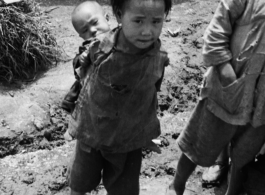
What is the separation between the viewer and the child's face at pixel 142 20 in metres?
2.13

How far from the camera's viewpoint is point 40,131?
3.92m

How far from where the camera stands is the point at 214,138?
285 centimetres

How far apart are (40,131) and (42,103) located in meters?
0.33

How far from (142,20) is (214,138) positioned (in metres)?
1.04

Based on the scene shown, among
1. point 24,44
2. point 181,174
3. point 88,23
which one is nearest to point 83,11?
point 88,23

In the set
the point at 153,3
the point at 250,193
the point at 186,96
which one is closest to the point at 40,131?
the point at 186,96

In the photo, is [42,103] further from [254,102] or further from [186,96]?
[254,102]

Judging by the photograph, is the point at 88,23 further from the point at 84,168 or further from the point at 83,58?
the point at 84,168

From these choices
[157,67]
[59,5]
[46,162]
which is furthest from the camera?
[59,5]

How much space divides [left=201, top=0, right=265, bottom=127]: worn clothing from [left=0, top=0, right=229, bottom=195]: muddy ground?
0.99 metres

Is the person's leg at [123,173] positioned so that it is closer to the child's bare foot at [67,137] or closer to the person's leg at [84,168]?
the person's leg at [84,168]

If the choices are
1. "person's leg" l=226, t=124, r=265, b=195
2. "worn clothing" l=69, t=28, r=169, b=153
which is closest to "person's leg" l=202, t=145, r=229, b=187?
"person's leg" l=226, t=124, r=265, b=195

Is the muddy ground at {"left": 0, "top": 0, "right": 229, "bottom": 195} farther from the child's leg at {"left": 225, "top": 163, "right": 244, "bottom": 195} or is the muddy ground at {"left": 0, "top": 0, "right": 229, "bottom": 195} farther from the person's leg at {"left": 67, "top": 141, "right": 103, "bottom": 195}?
the person's leg at {"left": 67, "top": 141, "right": 103, "bottom": 195}

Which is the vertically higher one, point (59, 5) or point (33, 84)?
point (59, 5)
